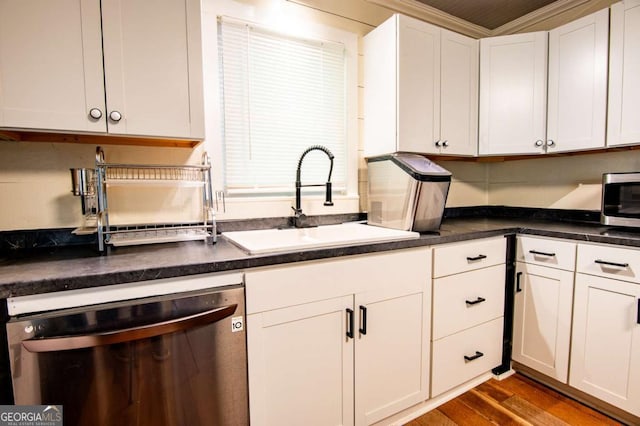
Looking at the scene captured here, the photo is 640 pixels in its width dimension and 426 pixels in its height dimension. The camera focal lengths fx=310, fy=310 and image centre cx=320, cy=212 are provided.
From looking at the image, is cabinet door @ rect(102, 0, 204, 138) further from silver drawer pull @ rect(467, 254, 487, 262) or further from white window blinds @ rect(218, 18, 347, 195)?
silver drawer pull @ rect(467, 254, 487, 262)

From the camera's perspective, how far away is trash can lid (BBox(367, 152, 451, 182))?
1583 millimetres

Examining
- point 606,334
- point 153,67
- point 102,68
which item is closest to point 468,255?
point 606,334

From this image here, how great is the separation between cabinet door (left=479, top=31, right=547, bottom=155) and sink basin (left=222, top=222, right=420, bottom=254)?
112 centimetres

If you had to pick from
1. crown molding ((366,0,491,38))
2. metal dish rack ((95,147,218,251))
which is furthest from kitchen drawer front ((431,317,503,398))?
crown molding ((366,0,491,38))

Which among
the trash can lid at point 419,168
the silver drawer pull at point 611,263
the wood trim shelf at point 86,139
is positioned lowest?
the silver drawer pull at point 611,263

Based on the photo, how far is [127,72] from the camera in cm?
117

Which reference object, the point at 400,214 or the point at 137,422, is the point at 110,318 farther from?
the point at 400,214

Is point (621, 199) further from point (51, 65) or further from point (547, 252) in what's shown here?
point (51, 65)

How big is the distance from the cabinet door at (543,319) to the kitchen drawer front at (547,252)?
1.3 inches

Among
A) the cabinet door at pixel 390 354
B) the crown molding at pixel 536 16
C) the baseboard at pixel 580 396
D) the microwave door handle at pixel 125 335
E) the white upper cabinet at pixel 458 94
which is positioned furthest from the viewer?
the crown molding at pixel 536 16

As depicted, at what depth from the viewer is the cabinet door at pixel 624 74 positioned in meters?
1.65

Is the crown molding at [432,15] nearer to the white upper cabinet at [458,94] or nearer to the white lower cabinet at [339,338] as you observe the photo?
the white upper cabinet at [458,94]

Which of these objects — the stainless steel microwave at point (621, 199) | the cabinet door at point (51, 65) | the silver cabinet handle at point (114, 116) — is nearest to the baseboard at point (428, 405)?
the stainless steel microwave at point (621, 199)

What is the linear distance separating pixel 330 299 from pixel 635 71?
2017 millimetres
